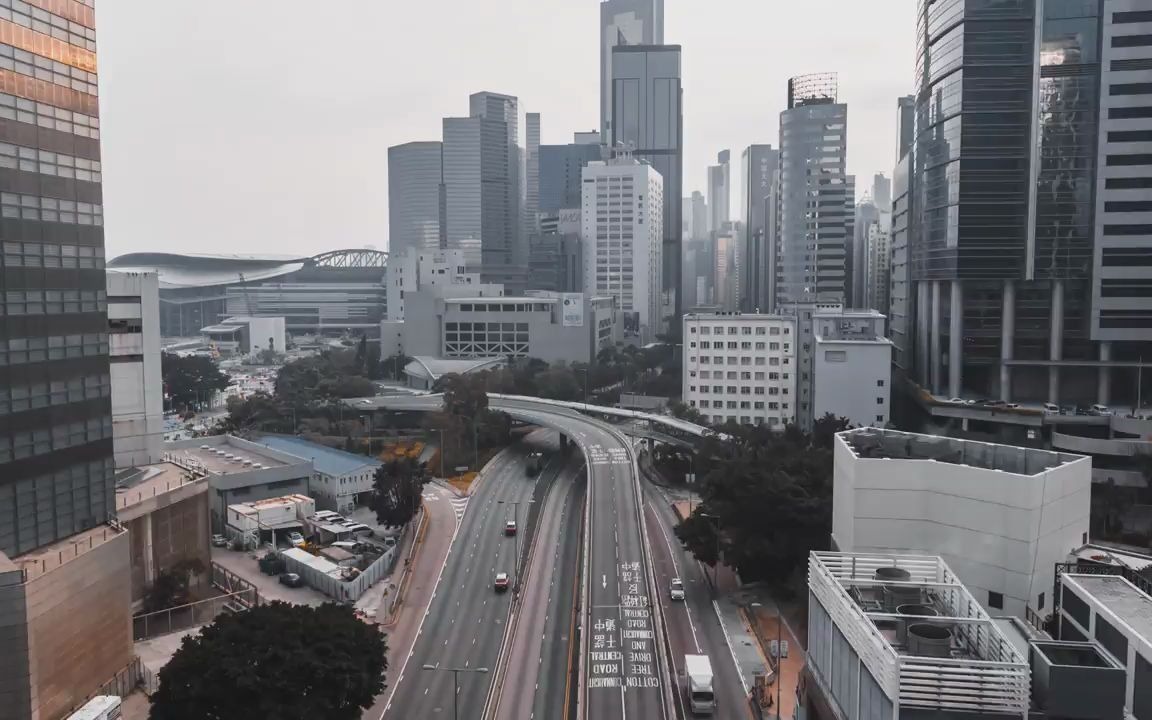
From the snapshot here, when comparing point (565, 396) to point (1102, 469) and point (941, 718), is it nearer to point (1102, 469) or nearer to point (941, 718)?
point (1102, 469)

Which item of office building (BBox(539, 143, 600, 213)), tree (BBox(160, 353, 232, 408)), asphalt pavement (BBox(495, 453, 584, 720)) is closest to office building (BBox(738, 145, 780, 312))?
office building (BBox(539, 143, 600, 213))

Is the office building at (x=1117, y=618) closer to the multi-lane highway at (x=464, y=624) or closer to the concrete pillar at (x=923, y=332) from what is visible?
the multi-lane highway at (x=464, y=624)

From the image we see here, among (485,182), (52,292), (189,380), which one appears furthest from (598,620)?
(485,182)

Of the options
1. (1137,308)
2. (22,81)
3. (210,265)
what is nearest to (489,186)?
(210,265)

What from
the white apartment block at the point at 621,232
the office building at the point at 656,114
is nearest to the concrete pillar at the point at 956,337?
the white apartment block at the point at 621,232

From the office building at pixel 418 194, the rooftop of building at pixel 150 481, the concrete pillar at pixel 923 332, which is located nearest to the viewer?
the rooftop of building at pixel 150 481

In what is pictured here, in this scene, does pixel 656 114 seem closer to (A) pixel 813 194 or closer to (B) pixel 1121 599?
(A) pixel 813 194
